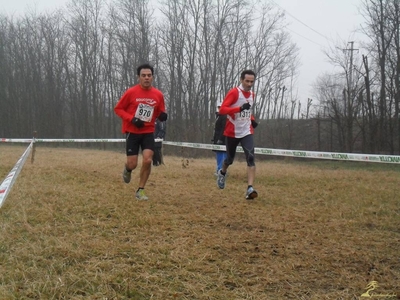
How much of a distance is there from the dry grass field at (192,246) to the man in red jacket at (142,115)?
1.71ft

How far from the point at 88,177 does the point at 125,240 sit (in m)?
4.45

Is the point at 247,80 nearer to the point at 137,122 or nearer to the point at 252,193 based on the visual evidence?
the point at 252,193

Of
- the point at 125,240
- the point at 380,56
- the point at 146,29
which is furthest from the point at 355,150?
the point at 125,240

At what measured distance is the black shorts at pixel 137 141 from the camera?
597 centimetres

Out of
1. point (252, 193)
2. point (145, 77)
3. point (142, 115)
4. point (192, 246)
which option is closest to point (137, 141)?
point (142, 115)

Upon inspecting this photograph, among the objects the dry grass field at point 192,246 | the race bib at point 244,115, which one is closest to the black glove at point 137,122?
the dry grass field at point 192,246

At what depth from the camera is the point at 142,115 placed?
19.4 feet

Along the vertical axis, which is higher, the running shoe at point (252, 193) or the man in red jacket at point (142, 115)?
the man in red jacket at point (142, 115)

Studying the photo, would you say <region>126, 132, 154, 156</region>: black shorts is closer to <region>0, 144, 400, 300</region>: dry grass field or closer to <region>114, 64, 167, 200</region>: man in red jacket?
<region>114, 64, 167, 200</region>: man in red jacket

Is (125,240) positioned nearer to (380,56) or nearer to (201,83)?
(380,56)

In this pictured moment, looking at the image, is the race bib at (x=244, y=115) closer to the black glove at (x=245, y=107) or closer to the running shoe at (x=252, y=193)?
the black glove at (x=245, y=107)

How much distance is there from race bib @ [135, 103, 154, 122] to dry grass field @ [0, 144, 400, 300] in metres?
1.16

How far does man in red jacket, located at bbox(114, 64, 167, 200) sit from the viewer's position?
231 inches

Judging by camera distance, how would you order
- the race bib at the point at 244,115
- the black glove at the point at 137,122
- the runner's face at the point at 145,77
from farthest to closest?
the race bib at the point at 244,115, the runner's face at the point at 145,77, the black glove at the point at 137,122
